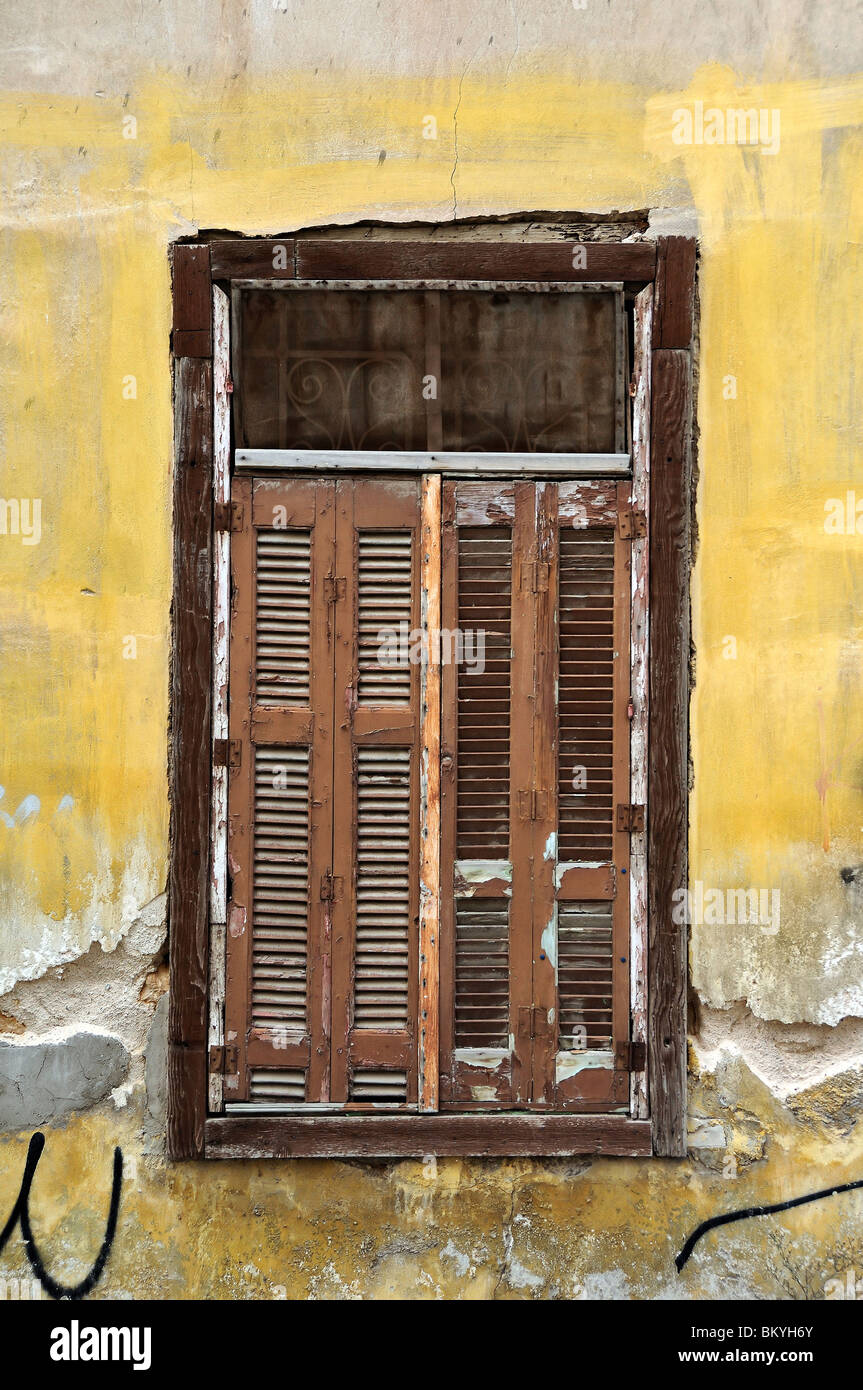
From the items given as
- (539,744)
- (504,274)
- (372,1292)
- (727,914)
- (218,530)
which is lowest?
(372,1292)

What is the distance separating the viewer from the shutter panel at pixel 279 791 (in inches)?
136

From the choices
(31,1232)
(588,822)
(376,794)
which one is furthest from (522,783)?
(31,1232)

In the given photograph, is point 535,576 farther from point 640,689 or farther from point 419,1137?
point 419,1137

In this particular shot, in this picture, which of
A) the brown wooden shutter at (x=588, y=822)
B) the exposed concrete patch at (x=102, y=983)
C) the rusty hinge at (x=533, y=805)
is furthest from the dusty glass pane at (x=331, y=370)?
the exposed concrete patch at (x=102, y=983)

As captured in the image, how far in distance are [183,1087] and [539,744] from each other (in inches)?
63.2

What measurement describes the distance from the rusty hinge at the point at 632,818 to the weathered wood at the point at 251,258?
2076 millimetres

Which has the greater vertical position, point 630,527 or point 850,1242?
point 630,527

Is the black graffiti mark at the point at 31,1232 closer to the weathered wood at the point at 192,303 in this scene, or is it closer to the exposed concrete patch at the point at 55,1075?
the exposed concrete patch at the point at 55,1075

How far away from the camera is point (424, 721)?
3488 mm

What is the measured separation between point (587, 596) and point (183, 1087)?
208 centimetres

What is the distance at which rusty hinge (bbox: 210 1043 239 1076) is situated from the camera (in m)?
3.45

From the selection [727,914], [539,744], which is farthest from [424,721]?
[727,914]

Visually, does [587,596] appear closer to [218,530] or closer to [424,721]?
[424,721]

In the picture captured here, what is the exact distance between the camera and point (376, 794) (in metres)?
3.49
